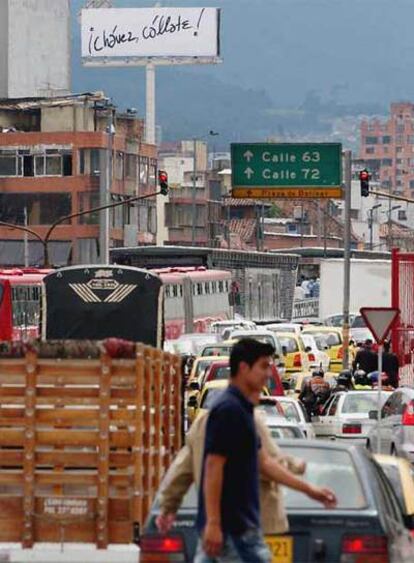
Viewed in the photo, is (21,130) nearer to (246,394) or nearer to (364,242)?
(364,242)

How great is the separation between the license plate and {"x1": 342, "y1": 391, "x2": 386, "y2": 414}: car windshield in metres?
21.5

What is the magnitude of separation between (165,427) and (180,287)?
48.6 metres

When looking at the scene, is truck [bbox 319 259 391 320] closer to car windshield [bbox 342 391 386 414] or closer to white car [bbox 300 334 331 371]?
white car [bbox 300 334 331 371]

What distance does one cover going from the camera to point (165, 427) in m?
20.4

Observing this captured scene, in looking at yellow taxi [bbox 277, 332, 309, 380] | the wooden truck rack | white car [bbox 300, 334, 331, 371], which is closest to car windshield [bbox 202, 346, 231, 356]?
yellow taxi [bbox 277, 332, 309, 380]

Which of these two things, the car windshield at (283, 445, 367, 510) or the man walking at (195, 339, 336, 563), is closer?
the man walking at (195, 339, 336, 563)

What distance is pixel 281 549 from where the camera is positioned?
12531mm

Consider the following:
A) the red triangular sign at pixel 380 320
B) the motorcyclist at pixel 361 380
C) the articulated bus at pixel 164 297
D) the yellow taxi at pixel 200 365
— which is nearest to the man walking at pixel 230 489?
the red triangular sign at pixel 380 320

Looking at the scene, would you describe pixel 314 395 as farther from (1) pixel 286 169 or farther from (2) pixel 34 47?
(2) pixel 34 47

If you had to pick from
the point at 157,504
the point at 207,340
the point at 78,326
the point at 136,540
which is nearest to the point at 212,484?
the point at 157,504

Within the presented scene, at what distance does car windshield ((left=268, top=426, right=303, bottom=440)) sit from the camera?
22902mm

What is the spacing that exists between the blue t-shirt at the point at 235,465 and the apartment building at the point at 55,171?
316 ft

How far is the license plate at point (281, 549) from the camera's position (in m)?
12.5

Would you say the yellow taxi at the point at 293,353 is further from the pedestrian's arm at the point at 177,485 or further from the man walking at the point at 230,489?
the man walking at the point at 230,489
